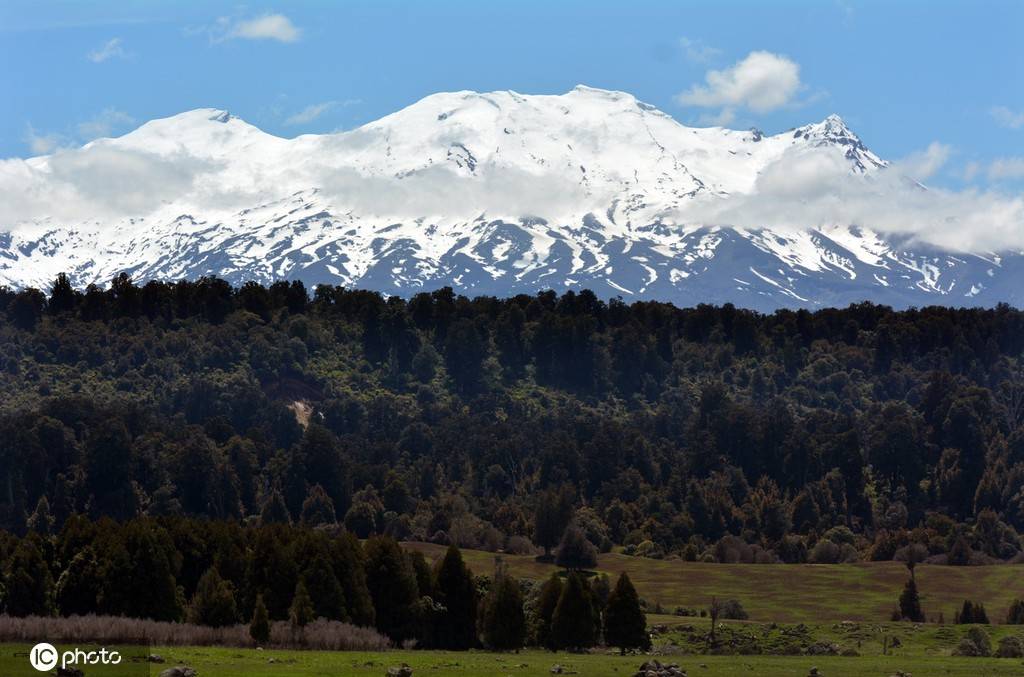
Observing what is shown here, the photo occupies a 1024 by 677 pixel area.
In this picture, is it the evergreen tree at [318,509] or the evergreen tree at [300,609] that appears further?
the evergreen tree at [318,509]

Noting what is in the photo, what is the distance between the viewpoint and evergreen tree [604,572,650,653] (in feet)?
287

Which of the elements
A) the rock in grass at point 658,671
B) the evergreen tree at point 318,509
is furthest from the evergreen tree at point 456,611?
the evergreen tree at point 318,509

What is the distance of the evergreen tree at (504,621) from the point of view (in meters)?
85.2

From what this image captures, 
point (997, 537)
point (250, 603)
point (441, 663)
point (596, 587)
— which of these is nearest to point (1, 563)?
point (250, 603)

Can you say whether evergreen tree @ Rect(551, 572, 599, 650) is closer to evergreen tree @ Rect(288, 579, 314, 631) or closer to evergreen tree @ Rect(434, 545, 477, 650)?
evergreen tree @ Rect(434, 545, 477, 650)

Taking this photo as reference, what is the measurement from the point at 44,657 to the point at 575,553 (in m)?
108

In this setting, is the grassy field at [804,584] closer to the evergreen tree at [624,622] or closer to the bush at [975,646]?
the bush at [975,646]

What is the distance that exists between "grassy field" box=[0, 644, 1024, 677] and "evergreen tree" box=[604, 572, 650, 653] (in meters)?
3.24

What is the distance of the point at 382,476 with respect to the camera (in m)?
195

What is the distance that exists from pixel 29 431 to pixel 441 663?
124 metres

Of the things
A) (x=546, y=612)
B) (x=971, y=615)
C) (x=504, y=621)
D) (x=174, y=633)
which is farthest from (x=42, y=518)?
(x=174, y=633)

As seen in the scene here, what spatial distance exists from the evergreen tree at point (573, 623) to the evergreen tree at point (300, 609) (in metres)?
→ 12.3

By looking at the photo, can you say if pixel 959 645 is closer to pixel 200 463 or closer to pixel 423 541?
pixel 423 541

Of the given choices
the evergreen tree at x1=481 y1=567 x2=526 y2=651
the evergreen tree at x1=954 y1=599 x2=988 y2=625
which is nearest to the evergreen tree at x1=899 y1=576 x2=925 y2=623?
the evergreen tree at x1=954 y1=599 x2=988 y2=625
